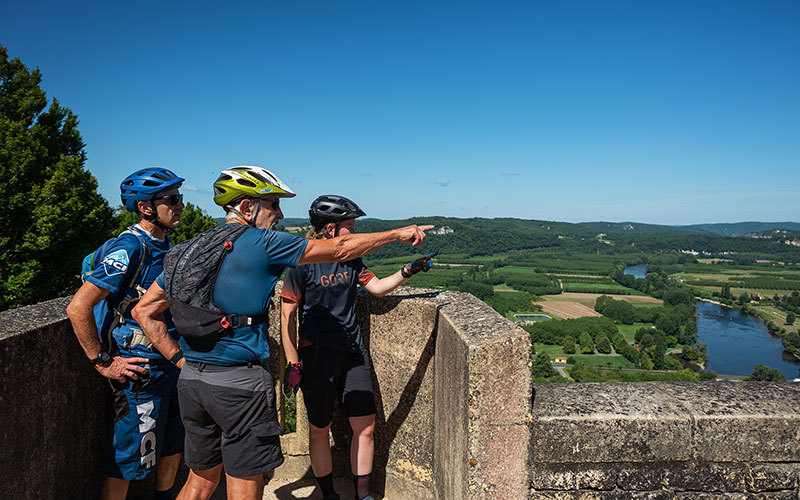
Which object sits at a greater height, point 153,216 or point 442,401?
point 153,216

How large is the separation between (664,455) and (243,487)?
5.99 feet

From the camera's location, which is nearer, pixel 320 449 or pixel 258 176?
pixel 258 176

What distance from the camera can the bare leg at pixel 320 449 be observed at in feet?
9.38

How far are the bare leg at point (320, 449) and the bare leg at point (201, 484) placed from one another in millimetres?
675

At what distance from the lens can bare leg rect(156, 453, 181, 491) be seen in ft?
8.79

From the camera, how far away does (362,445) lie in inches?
112

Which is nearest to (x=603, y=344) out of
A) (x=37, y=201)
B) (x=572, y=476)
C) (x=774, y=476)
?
(x=37, y=201)

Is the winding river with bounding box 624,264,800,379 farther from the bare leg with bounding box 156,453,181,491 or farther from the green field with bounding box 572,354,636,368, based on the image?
the bare leg with bounding box 156,453,181,491

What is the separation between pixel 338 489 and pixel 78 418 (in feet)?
5.34

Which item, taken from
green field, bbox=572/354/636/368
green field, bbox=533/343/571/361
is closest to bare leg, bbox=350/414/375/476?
green field, bbox=572/354/636/368

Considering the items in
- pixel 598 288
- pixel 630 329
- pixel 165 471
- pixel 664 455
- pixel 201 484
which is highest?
pixel 664 455

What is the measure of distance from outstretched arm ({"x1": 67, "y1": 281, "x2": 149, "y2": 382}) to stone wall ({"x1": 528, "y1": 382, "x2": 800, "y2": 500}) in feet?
6.34

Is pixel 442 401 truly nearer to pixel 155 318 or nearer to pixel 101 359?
pixel 155 318

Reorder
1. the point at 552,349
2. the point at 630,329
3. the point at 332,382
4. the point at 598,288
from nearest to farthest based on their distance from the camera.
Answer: the point at 332,382, the point at 552,349, the point at 630,329, the point at 598,288
